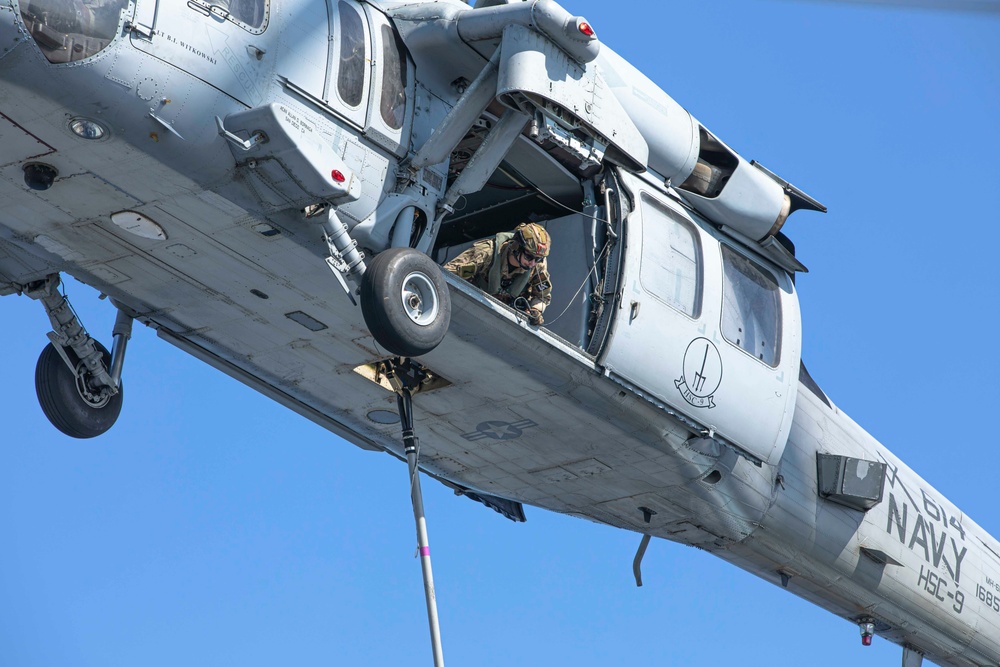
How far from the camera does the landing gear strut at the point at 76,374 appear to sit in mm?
11992

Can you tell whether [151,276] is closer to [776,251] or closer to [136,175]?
[136,175]

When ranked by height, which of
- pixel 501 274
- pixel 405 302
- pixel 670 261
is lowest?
pixel 405 302

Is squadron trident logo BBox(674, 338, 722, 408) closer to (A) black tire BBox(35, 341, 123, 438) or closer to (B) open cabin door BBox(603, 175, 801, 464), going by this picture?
(B) open cabin door BBox(603, 175, 801, 464)

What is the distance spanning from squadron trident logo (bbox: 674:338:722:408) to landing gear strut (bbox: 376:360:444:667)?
2.27 meters

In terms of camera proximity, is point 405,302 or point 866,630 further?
point 866,630

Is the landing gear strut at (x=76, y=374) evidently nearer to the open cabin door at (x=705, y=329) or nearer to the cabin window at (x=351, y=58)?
the cabin window at (x=351, y=58)

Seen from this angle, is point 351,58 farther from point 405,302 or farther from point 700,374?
point 700,374

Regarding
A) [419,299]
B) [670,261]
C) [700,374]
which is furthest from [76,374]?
[700,374]

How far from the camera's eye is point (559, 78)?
35.0 feet

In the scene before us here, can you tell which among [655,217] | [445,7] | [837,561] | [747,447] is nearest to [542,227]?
[655,217]

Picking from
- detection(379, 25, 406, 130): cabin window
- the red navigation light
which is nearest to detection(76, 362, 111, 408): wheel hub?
detection(379, 25, 406, 130): cabin window

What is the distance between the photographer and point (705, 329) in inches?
496

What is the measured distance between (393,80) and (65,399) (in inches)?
156

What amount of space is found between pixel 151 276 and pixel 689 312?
4.54m
